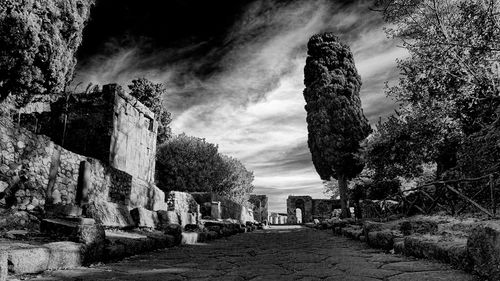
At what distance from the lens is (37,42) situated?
29.8 ft

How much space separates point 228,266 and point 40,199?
512 cm

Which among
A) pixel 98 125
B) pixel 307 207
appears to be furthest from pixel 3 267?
pixel 307 207

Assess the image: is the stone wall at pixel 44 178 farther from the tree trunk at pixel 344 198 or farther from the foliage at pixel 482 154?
the tree trunk at pixel 344 198

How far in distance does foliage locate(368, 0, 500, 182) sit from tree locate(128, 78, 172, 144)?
17.1 metres

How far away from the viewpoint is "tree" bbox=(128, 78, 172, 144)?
24.8m

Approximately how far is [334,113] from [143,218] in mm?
16044

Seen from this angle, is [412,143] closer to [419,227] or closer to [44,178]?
[419,227]

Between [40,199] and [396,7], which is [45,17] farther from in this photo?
[396,7]

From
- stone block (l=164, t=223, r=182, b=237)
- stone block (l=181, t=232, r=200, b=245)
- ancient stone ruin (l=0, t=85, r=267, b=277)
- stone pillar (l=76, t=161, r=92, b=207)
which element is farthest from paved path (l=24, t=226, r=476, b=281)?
stone pillar (l=76, t=161, r=92, b=207)

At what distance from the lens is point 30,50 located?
9.05 metres

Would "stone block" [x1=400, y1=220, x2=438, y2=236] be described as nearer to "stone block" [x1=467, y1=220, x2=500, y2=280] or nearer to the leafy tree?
"stone block" [x1=467, y1=220, x2=500, y2=280]

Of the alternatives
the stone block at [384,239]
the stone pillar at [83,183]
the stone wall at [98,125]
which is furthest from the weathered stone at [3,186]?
the stone block at [384,239]

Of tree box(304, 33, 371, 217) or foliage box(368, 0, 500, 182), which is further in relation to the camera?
tree box(304, 33, 371, 217)

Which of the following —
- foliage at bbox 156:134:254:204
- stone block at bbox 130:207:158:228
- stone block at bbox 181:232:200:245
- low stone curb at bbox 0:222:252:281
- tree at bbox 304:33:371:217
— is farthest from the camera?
foliage at bbox 156:134:254:204
